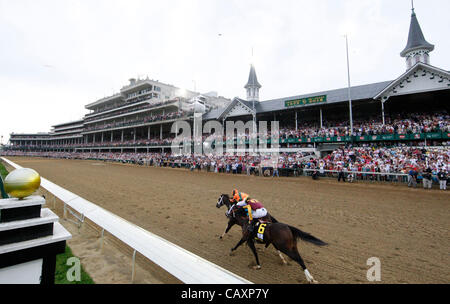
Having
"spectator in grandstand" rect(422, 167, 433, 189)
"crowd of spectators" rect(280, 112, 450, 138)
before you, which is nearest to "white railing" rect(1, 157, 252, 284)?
"spectator in grandstand" rect(422, 167, 433, 189)

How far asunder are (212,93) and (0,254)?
208ft

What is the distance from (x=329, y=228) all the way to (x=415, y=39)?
32.5m

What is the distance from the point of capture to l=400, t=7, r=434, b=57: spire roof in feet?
81.7

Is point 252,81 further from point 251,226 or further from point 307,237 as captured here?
point 307,237

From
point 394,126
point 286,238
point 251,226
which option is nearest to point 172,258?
point 251,226

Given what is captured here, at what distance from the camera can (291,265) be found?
430 centimetres

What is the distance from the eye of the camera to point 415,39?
25.4 metres

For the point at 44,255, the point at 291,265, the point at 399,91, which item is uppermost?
the point at 399,91

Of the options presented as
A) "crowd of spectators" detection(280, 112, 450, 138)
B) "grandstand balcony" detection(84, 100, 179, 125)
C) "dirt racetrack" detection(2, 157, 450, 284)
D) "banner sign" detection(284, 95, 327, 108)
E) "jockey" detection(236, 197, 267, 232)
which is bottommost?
"dirt racetrack" detection(2, 157, 450, 284)

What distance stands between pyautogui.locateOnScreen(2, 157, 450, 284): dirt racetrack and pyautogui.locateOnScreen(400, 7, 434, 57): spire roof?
23.9 metres

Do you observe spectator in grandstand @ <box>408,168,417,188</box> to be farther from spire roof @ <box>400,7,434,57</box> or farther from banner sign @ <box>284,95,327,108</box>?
spire roof @ <box>400,7,434,57</box>

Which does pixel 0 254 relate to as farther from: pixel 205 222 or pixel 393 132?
pixel 393 132

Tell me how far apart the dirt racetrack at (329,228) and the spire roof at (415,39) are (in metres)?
23.9
